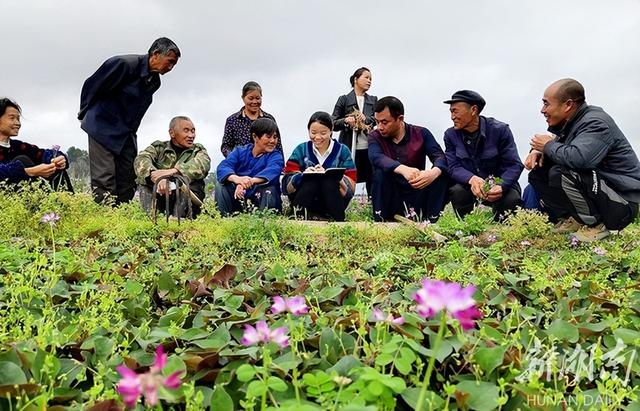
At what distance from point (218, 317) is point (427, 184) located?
504 centimetres

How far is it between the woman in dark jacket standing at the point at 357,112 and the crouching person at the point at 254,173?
3.41ft

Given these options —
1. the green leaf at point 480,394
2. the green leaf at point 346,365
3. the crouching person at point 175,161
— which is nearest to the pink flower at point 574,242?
the green leaf at point 480,394

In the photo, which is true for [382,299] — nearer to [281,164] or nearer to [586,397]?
[586,397]

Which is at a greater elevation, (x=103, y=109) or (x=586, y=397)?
(x=103, y=109)

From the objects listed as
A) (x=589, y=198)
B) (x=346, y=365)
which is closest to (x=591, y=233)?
(x=589, y=198)

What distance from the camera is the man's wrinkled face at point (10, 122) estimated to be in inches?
243

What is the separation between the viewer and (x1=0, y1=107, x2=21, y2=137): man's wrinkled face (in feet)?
20.2

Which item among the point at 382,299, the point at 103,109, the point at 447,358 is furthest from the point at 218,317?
the point at 103,109

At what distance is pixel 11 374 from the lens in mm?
1125

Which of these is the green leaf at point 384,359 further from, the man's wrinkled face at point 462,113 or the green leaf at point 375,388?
the man's wrinkled face at point 462,113

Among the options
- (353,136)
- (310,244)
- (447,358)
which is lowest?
(310,244)

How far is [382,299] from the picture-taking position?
6.39 ft

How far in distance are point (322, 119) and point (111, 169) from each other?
2536 millimetres

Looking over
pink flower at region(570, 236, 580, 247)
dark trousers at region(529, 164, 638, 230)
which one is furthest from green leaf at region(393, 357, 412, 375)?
dark trousers at region(529, 164, 638, 230)
